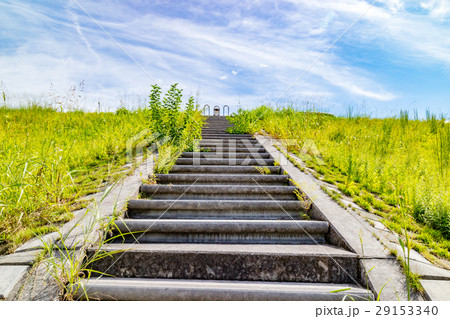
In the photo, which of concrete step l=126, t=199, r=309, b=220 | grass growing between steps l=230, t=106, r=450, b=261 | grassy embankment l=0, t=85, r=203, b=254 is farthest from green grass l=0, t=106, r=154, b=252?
grass growing between steps l=230, t=106, r=450, b=261

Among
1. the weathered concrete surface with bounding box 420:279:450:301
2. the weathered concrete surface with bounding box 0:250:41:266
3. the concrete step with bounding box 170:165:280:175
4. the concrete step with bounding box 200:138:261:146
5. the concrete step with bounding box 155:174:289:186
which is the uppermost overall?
the concrete step with bounding box 200:138:261:146

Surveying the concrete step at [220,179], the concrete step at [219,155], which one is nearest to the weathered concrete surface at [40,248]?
the concrete step at [220,179]

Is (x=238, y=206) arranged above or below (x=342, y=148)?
below

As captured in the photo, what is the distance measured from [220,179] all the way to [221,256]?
2109mm

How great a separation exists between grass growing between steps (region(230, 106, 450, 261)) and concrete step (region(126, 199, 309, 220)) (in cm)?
119

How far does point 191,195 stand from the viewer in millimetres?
3980

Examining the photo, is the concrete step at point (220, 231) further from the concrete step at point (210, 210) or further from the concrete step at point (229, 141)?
the concrete step at point (229, 141)

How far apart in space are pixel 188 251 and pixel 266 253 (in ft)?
2.39

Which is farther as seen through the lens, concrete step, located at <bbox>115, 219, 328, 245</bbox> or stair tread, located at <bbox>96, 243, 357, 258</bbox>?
concrete step, located at <bbox>115, 219, 328, 245</bbox>

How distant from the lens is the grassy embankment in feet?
9.33

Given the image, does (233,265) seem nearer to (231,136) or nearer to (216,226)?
(216,226)

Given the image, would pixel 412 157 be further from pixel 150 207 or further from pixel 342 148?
pixel 150 207

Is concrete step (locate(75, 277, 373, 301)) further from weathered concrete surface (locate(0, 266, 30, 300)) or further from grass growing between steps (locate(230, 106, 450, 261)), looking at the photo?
grass growing between steps (locate(230, 106, 450, 261))
